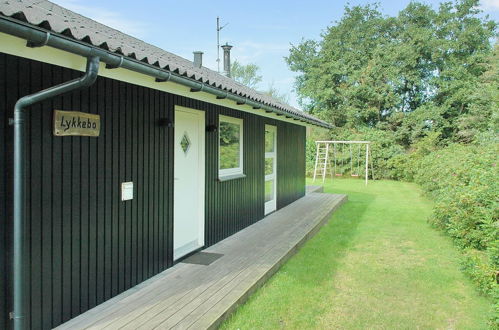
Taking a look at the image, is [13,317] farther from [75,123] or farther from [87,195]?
[75,123]

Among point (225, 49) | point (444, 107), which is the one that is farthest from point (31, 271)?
point (444, 107)

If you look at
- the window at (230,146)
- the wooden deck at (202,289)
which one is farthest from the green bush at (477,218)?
the window at (230,146)

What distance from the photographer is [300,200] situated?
9.90 meters

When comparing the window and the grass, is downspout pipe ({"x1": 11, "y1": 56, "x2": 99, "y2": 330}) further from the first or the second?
the window

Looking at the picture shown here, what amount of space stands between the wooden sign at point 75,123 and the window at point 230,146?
8.40ft

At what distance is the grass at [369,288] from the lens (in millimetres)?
3336

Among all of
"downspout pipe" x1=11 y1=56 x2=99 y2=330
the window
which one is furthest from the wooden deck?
the window

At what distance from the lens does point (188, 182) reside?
15.6 feet

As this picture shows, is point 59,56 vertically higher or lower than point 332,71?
lower

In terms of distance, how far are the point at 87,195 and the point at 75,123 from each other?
599mm

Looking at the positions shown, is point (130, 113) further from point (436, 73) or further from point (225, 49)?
point (436, 73)

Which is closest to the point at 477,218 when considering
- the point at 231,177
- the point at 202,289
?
the point at 231,177

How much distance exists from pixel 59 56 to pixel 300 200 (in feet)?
Answer: 26.2

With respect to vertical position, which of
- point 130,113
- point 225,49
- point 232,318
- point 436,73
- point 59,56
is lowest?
point 232,318
